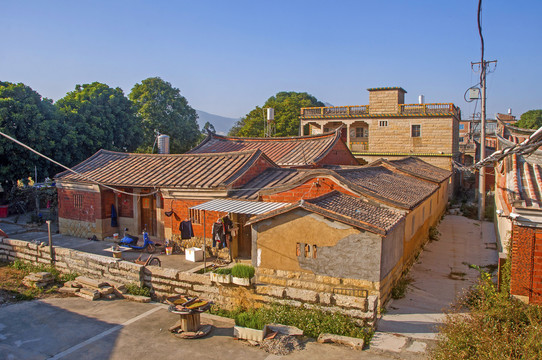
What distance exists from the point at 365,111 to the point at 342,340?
109 ft

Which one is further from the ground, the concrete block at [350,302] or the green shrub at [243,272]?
the green shrub at [243,272]

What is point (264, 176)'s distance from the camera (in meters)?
16.8

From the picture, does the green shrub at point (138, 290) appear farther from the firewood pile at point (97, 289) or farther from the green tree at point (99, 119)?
the green tree at point (99, 119)

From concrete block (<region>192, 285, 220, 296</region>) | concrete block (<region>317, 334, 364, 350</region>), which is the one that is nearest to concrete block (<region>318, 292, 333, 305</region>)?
concrete block (<region>317, 334, 364, 350</region>)

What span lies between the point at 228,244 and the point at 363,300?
683cm

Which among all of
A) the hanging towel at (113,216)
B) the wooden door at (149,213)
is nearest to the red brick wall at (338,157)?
the wooden door at (149,213)

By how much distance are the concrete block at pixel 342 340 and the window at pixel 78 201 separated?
14.6 m

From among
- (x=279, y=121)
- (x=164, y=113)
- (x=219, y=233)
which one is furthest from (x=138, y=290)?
(x=279, y=121)

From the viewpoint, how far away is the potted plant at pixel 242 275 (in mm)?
9367

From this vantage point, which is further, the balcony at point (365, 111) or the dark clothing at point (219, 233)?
the balcony at point (365, 111)

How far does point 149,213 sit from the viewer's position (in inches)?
700

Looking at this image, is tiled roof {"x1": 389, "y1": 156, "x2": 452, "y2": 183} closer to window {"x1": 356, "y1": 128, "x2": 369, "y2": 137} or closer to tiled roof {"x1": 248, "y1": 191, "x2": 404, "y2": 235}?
tiled roof {"x1": 248, "y1": 191, "x2": 404, "y2": 235}

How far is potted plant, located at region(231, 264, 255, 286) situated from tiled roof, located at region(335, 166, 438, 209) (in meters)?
4.58

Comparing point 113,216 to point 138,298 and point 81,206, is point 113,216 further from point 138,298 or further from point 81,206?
point 138,298
